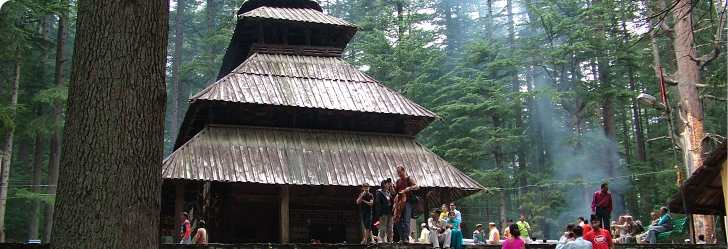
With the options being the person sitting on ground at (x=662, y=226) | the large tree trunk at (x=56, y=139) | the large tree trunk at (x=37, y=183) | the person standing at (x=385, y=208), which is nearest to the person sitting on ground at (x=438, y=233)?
the person standing at (x=385, y=208)

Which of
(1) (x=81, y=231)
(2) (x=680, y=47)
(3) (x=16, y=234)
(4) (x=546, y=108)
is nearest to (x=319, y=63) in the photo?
(2) (x=680, y=47)

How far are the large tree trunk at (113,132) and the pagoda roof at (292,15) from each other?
14.7 meters

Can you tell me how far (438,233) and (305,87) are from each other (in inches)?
300

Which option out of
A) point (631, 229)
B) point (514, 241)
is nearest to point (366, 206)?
point (514, 241)

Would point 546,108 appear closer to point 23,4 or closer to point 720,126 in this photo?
point 720,126

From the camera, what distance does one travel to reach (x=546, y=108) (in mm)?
43500

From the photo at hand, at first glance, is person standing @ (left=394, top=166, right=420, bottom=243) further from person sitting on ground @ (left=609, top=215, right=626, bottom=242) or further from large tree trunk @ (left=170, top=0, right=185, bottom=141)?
large tree trunk @ (left=170, top=0, right=185, bottom=141)

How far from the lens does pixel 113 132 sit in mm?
5434

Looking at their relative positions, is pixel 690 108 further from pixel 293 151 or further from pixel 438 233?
pixel 293 151

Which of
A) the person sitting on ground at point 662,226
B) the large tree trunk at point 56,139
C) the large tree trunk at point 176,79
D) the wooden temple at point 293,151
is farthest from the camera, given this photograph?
the large tree trunk at point 176,79

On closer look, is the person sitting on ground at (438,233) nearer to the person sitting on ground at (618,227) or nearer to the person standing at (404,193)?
the person standing at (404,193)

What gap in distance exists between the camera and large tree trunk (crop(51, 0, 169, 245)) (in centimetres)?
530

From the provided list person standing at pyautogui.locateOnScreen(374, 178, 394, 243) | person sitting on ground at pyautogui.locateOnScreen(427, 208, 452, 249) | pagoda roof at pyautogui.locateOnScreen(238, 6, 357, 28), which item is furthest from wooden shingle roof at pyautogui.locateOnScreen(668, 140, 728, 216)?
pagoda roof at pyautogui.locateOnScreen(238, 6, 357, 28)

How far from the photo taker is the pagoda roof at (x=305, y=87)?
1747 cm
